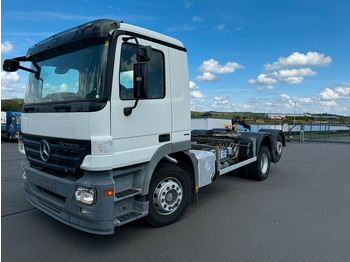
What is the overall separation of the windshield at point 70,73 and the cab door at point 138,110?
0.21 meters

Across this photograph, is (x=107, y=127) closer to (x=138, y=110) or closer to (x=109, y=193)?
(x=138, y=110)

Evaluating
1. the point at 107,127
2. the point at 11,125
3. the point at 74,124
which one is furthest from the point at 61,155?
the point at 11,125

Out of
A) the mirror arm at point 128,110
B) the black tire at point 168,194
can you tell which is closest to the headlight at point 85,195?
the black tire at point 168,194

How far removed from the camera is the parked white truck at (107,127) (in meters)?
3.07

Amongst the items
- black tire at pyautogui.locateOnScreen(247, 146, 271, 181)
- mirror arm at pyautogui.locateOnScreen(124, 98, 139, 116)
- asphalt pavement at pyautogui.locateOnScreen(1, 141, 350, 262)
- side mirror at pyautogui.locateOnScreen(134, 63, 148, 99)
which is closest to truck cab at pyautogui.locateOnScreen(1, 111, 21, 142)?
asphalt pavement at pyautogui.locateOnScreen(1, 141, 350, 262)

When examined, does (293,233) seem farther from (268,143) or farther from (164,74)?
(268,143)

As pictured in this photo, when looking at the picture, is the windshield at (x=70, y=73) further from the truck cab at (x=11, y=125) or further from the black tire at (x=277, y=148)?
the truck cab at (x=11, y=125)

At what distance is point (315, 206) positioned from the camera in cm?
502

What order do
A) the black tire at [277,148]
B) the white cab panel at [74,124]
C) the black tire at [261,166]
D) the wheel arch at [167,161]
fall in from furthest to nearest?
the black tire at [277,148] < the black tire at [261,166] < the wheel arch at [167,161] < the white cab panel at [74,124]

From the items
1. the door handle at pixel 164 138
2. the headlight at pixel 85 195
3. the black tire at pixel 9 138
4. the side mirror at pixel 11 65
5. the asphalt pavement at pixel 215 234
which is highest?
the side mirror at pixel 11 65

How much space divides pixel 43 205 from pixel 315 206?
15.9 ft

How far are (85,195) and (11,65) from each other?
2.53 m

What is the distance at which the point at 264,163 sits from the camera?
724 cm

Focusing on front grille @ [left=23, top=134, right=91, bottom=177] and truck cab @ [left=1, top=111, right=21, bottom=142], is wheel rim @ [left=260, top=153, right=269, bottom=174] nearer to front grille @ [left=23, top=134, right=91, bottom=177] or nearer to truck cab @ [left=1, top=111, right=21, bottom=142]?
front grille @ [left=23, top=134, right=91, bottom=177]
